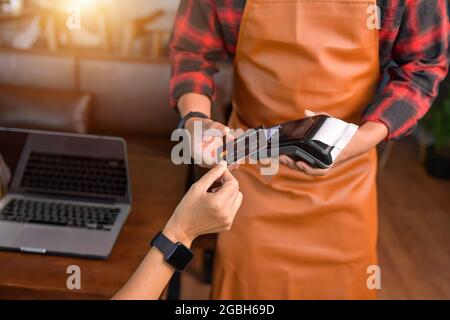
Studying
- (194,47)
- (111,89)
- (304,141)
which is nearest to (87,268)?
(304,141)

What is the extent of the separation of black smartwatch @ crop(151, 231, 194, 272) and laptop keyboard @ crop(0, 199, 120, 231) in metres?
0.30

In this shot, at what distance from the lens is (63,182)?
1.09 meters

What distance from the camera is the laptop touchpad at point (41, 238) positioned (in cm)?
92

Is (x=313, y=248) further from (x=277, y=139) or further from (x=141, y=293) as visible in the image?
(x=141, y=293)

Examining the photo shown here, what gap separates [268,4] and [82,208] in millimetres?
603

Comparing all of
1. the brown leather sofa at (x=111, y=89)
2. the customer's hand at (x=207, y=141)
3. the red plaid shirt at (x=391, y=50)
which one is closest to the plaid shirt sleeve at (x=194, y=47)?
the red plaid shirt at (x=391, y=50)

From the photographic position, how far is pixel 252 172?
3.65 ft

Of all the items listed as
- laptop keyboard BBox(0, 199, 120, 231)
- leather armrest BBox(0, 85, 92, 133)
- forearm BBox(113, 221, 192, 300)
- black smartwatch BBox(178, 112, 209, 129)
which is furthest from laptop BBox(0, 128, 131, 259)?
leather armrest BBox(0, 85, 92, 133)

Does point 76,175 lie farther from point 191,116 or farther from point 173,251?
point 173,251

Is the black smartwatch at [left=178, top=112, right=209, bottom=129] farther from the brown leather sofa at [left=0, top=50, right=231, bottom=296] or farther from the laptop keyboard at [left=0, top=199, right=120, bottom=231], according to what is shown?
the brown leather sofa at [left=0, top=50, right=231, bottom=296]

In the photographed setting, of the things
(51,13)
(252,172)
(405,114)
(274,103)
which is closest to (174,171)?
(252,172)

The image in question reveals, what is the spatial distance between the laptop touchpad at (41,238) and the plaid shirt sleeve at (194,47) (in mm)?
414

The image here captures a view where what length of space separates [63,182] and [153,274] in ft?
1.52

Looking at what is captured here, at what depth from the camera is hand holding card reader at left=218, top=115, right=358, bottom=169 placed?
2.78 feet
